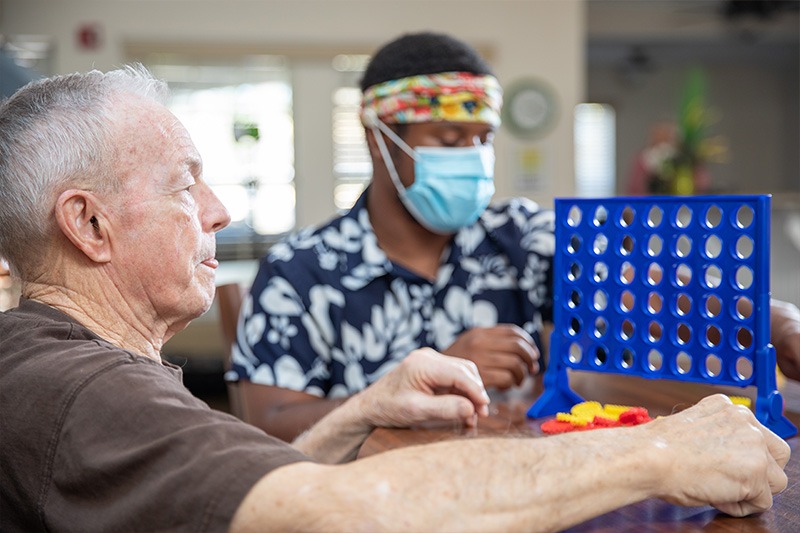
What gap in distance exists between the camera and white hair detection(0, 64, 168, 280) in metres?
0.97

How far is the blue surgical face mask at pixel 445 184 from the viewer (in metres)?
1.93

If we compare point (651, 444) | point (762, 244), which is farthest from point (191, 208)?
point (762, 244)

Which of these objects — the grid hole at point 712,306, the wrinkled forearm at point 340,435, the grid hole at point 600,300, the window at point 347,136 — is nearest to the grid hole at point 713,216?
the grid hole at point 712,306

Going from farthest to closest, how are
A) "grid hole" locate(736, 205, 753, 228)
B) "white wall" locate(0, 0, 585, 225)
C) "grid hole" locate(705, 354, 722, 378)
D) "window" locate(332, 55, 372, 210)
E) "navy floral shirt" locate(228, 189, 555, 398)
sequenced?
"window" locate(332, 55, 372, 210) < "white wall" locate(0, 0, 585, 225) < "navy floral shirt" locate(228, 189, 555, 398) < "grid hole" locate(705, 354, 722, 378) < "grid hole" locate(736, 205, 753, 228)

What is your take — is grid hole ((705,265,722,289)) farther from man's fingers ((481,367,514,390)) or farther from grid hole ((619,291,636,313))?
man's fingers ((481,367,514,390))

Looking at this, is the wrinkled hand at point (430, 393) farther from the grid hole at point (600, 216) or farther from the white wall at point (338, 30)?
the white wall at point (338, 30)

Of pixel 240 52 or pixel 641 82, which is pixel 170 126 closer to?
pixel 240 52

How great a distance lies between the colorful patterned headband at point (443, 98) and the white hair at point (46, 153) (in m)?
0.96

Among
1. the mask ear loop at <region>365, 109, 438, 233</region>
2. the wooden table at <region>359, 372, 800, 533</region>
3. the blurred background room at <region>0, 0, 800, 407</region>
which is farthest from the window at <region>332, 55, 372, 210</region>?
the wooden table at <region>359, 372, 800, 533</region>

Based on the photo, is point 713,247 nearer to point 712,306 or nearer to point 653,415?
point 712,306

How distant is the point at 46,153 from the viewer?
3.17 feet

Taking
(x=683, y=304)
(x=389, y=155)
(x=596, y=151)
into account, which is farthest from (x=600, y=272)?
(x=596, y=151)

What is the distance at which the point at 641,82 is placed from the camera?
12453 millimetres

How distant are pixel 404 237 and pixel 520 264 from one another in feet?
0.87
